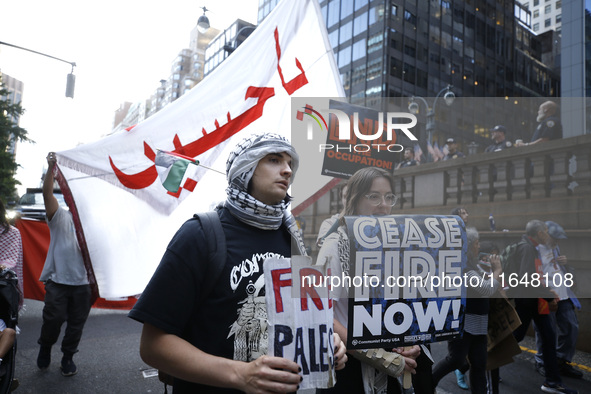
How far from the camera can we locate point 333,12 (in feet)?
136

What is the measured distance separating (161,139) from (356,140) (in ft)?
7.73

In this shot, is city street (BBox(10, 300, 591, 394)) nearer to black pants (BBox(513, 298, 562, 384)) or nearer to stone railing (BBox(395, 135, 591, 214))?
black pants (BBox(513, 298, 562, 384))

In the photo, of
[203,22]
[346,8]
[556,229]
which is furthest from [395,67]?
[556,229]

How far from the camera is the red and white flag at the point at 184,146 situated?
10.6 ft

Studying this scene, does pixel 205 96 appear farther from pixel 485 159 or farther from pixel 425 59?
pixel 425 59

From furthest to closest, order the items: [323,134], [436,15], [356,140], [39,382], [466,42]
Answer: [466,42] < [436,15] < [39,382] < [356,140] < [323,134]

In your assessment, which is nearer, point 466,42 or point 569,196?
point 569,196

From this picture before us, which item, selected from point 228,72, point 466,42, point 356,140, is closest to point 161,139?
point 228,72

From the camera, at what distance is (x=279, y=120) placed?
3.76 m

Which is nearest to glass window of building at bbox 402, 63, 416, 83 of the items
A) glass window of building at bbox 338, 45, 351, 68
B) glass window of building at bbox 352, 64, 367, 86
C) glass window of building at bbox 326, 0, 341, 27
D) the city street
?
glass window of building at bbox 352, 64, 367, 86

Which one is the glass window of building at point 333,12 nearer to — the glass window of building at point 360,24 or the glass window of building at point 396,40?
the glass window of building at point 360,24

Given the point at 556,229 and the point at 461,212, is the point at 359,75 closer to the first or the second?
the point at 556,229

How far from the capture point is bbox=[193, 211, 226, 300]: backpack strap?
1.44m

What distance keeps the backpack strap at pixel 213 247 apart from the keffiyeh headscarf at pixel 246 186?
4.4 inches
